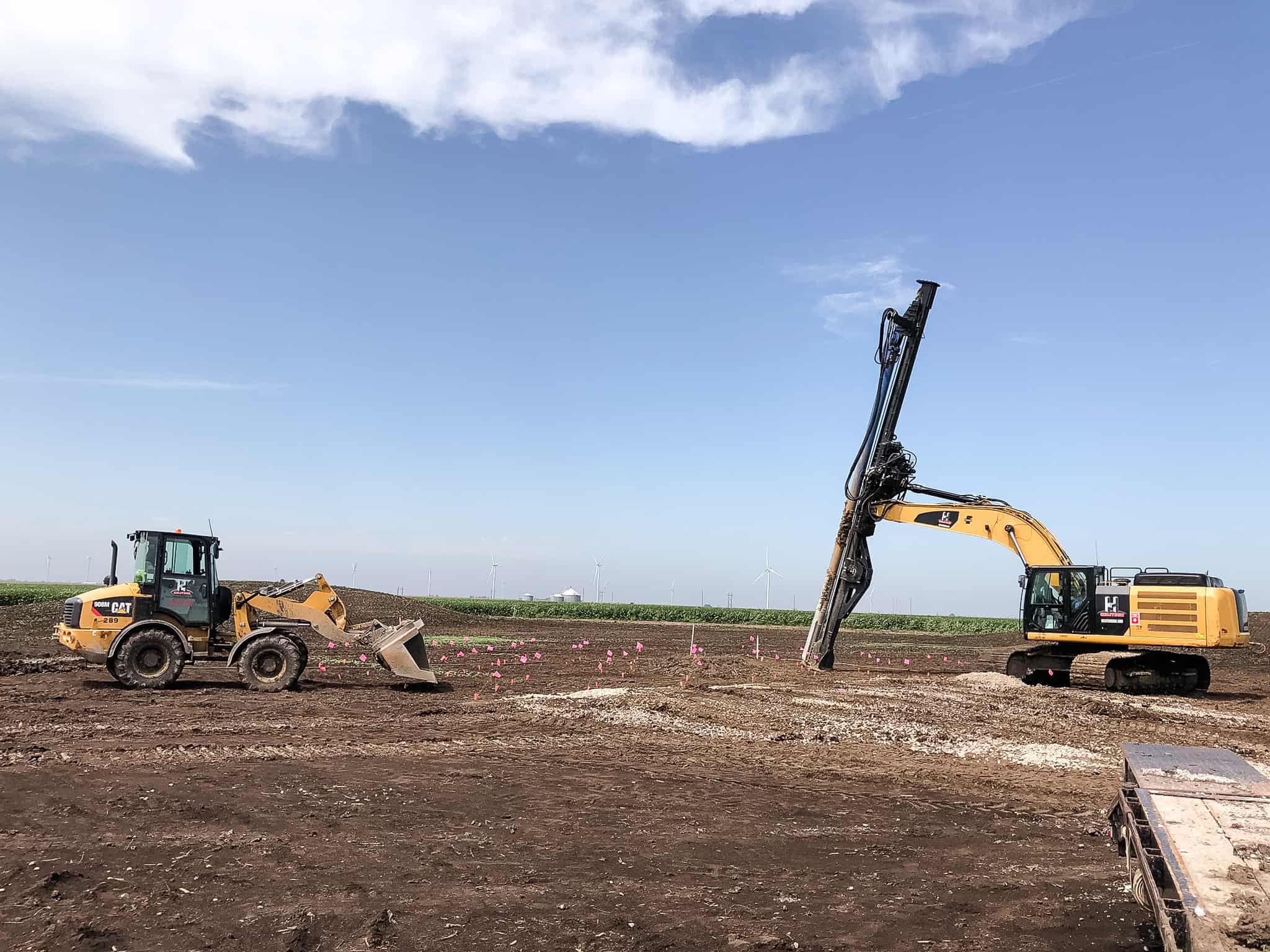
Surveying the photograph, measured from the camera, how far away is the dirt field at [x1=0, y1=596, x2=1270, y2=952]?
6285 millimetres

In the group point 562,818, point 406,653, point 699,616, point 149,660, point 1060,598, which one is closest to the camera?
point 562,818

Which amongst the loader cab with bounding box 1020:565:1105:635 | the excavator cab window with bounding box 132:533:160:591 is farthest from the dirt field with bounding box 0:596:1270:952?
the loader cab with bounding box 1020:565:1105:635

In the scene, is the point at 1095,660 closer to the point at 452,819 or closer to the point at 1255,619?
the point at 452,819

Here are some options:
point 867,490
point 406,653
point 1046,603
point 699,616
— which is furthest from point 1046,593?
point 699,616

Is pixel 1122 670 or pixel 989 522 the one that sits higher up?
pixel 989 522

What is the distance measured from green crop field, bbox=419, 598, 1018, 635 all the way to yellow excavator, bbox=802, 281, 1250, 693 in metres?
39.9

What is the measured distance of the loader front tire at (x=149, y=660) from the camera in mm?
17078

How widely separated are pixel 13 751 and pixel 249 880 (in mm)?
6504

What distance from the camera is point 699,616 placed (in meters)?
70.0

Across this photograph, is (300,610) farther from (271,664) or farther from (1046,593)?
(1046,593)

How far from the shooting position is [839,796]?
400 inches

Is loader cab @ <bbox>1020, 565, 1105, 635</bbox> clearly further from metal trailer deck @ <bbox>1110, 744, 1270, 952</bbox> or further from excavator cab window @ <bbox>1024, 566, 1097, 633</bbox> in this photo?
metal trailer deck @ <bbox>1110, 744, 1270, 952</bbox>

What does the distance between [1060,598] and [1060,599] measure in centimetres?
3

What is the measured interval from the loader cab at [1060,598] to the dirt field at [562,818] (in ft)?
9.17
